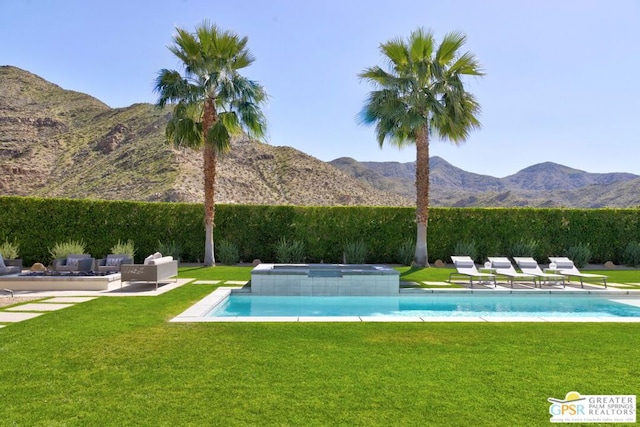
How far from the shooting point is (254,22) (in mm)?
15234

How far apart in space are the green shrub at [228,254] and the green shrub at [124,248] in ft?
10.9

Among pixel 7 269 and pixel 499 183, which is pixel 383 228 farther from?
pixel 499 183

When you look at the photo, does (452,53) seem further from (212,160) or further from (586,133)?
(586,133)

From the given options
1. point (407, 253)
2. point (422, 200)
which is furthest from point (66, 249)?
point (422, 200)

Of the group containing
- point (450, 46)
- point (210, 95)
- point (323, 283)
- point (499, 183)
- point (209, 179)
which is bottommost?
point (323, 283)

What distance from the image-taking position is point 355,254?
1706cm

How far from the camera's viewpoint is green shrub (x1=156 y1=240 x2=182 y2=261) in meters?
16.4

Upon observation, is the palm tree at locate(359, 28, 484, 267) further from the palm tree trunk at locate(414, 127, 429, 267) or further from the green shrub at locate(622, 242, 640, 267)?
the green shrub at locate(622, 242, 640, 267)

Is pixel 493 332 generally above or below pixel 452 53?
below

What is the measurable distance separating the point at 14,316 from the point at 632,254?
828 inches

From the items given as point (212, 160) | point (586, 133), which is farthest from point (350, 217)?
point (586, 133)

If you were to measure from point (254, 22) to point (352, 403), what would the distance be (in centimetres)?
1491

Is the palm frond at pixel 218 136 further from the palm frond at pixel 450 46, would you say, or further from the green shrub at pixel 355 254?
the palm frond at pixel 450 46

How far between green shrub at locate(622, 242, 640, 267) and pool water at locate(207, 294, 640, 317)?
29.7 ft
